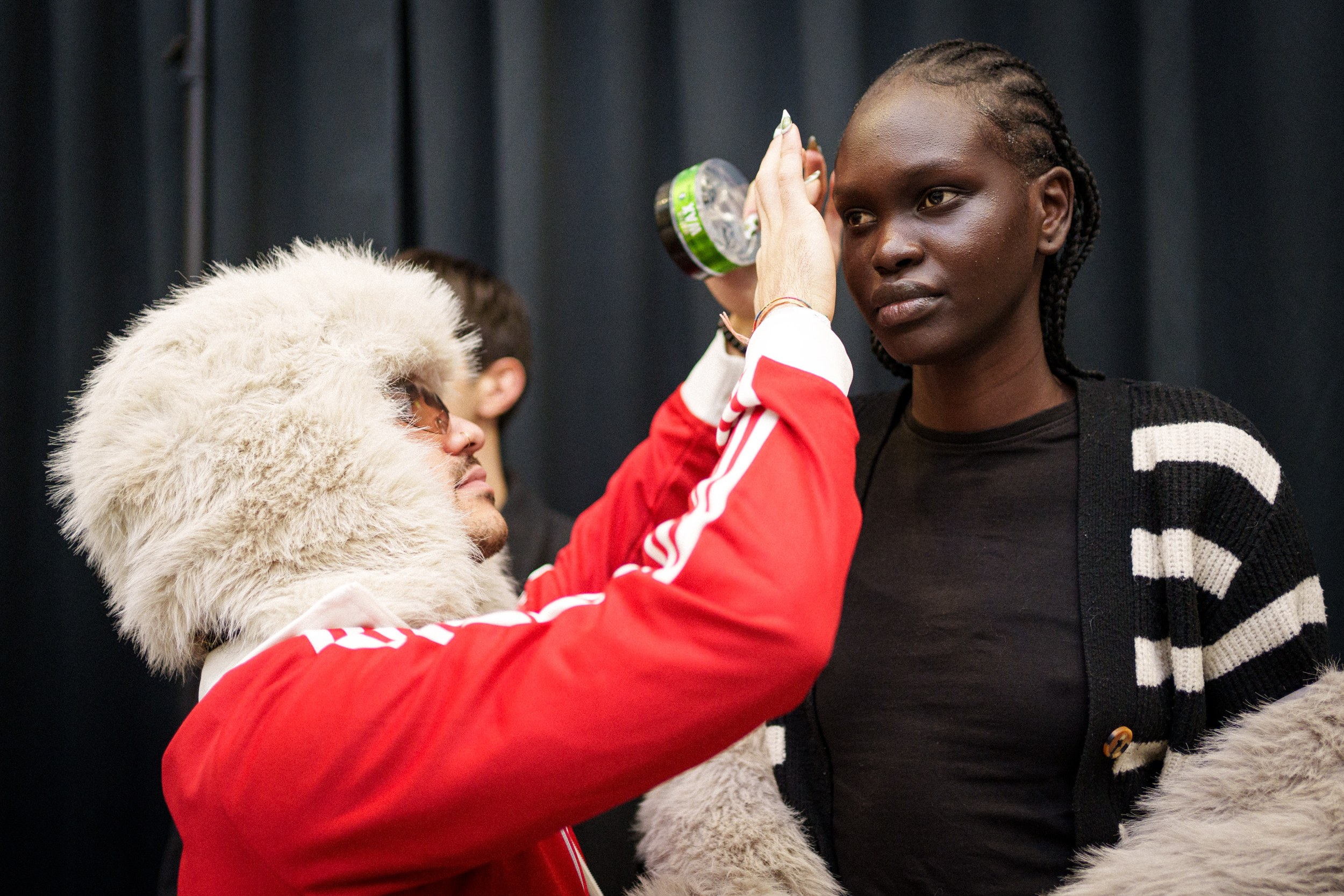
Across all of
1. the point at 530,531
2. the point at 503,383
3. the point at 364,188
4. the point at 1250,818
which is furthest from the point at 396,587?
the point at 364,188

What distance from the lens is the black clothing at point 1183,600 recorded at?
2.39 feet

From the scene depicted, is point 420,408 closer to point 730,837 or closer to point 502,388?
point 730,837

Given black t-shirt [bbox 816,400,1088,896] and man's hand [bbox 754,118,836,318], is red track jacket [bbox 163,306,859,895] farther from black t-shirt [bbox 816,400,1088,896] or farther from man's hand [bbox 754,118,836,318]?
black t-shirt [bbox 816,400,1088,896]

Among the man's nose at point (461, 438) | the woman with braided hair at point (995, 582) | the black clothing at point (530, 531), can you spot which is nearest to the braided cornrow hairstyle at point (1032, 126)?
the woman with braided hair at point (995, 582)

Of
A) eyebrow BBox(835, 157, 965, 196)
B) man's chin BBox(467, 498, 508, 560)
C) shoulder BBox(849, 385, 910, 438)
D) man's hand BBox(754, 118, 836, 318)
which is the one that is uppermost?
eyebrow BBox(835, 157, 965, 196)

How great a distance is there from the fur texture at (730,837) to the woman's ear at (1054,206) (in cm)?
58

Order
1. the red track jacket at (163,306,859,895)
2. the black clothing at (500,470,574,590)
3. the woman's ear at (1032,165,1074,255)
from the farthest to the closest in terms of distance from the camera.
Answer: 1. the black clothing at (500,470,574,590)
2. the woman's ear at (1032,165,1074,255)
3. the red track jacket at (163,306,859,895)

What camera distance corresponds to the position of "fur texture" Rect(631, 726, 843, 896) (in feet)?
2.59

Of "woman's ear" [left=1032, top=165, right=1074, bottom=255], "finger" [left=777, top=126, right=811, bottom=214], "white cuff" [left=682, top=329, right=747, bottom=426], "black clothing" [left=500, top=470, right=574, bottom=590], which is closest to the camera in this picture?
"finger" [left=777, top=126, right=811, bottom=214]

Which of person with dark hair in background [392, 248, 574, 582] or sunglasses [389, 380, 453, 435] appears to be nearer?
sunglasses [389, 380, 453, 435]

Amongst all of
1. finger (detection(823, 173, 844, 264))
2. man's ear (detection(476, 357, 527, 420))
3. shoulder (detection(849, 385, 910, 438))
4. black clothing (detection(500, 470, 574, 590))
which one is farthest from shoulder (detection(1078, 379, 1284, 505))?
man's ear (detection(476, 357, 527, 420))

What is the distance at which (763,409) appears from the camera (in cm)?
61

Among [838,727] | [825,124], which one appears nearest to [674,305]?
[825,124]

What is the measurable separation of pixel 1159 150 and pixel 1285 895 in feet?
3.36
